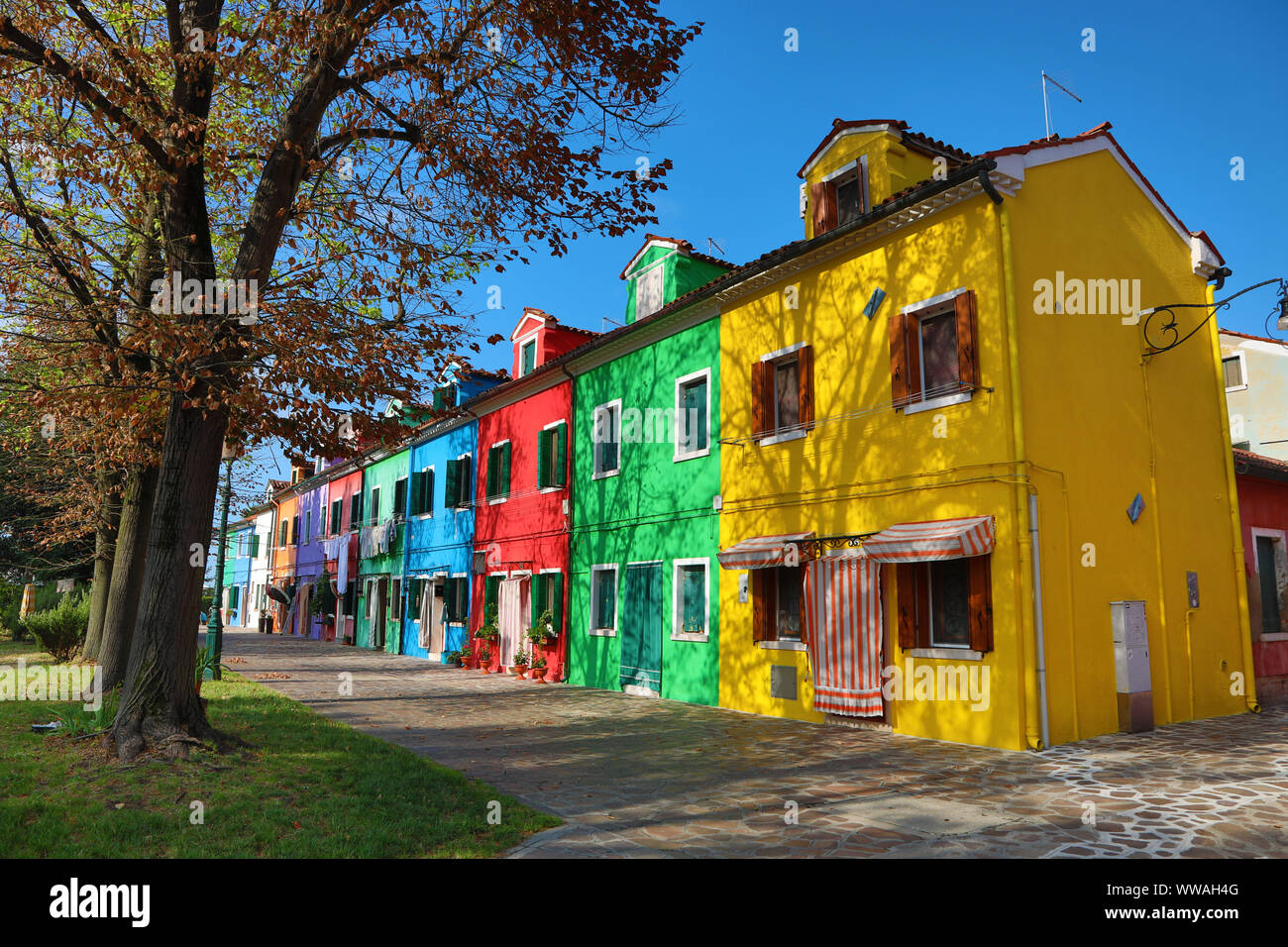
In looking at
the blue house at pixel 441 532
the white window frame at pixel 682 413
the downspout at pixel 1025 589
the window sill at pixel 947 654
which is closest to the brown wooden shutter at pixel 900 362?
the downspout at pixel 1025 589

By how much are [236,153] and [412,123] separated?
2.37m

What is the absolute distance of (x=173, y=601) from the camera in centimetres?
811

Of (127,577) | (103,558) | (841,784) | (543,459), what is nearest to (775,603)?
(841,784)

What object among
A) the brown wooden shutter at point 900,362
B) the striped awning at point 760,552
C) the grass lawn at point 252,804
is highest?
the brown wooden shutter at point 900,362

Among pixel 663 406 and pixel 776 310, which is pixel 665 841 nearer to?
pixel 776 310

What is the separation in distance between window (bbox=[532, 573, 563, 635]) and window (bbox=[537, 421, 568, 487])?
2155 millimetres

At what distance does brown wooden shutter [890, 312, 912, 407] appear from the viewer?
35.1 ft

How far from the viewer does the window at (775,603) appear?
12.5 meters

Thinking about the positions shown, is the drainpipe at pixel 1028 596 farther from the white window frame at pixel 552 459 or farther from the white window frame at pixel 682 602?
the white window frame at pixel 552 459

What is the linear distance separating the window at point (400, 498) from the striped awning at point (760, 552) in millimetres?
17296

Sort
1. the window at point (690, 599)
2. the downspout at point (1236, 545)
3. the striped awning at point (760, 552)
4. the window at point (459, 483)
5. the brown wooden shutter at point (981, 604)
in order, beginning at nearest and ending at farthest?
1. the brown wooden shutter at point (981, 604)
2. the striped awning at point (760, 552)
3. the downspout at point (1236, 545)
4. the window at point (690, 599)
5. the window at point (459, 483)

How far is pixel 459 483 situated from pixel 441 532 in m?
1.73

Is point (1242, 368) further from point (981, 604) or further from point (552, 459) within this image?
point (552, 459)
